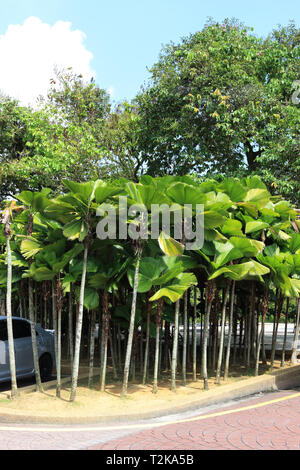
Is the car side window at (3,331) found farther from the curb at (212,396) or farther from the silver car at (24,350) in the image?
the curb at (212,396)

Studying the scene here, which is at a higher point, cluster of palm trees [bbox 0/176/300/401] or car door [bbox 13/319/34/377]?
cluster of palm trees [bbox 0/176/300/401]

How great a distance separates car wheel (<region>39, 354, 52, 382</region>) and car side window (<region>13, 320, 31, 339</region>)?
766 millimetres

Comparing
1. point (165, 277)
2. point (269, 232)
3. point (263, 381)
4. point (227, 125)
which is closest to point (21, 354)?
point (165, 277)

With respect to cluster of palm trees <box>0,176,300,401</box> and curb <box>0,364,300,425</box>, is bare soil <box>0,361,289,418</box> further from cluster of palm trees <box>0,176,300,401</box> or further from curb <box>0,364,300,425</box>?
cluster of palm trees <box>0,176,300,401</box>

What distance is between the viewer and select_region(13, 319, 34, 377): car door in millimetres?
10172

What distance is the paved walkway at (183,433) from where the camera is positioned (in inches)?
238

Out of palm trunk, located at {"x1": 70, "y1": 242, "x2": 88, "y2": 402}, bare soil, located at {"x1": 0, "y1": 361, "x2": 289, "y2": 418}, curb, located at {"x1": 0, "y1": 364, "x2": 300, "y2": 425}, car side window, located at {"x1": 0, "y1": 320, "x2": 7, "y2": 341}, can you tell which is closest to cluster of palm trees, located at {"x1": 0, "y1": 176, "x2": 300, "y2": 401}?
palm trunk, located at {"x1": 70, "y1": 242, "x2": 88, "y2": 402}

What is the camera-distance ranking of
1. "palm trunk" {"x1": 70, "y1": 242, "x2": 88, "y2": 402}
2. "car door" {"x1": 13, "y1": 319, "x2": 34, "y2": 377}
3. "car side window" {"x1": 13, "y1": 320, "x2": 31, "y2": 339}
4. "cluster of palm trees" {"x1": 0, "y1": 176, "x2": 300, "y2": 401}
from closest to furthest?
1. "palm trunk" {"x1": 70, "y1": 242, "x2": 88, "y2": 402}
2. "cluster of palm trees" {"x1": 0, "y1": 176, "x2": 300, "y2": 401}
3. "car door" {"x1": 13, "y1": 319, "x2": 34, "y2": 377}
4. "car side window" {"x1": 13, "y1": 320, "x2": 31, "y2": 339}

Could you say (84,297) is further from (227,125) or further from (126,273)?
(227,125)

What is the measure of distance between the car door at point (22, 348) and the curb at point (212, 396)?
992 millimetres

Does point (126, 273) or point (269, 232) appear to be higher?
point (269, 232)

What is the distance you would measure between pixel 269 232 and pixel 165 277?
120 inches

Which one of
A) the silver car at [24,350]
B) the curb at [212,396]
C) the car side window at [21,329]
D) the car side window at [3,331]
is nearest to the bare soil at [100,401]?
the curb at [212,396]

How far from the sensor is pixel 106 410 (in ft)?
25.3
